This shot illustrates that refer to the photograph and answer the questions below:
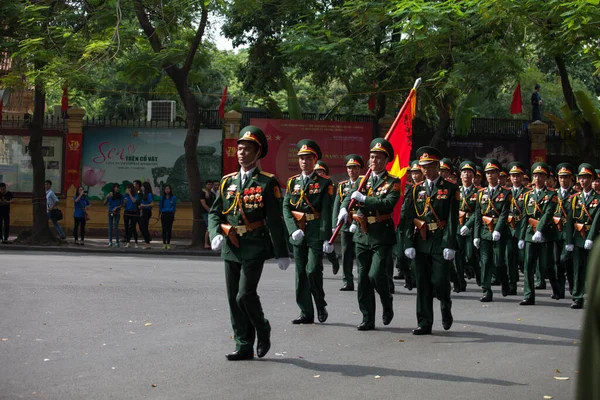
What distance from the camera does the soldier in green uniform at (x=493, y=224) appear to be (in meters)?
13.3

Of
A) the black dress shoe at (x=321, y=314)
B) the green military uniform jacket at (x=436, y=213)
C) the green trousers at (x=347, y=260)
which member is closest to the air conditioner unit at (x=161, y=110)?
the green trousers at (x=347, y=260)

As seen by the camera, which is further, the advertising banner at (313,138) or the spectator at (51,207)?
the advertising banner at (313,138)

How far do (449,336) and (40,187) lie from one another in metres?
16.0

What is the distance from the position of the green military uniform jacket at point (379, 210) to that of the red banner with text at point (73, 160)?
18.2m

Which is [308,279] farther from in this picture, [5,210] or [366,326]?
[5,210]

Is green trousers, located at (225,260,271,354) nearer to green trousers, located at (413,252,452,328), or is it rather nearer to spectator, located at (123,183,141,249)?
green trousers, located at (413,252,452,328)

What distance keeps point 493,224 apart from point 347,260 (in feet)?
7.26

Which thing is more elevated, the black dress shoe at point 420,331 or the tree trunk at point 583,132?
the tree trunk at point 583,132

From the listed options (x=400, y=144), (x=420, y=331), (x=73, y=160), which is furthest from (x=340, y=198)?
(x=73, y=160)

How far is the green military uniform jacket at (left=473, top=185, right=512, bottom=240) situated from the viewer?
1338 centimetres

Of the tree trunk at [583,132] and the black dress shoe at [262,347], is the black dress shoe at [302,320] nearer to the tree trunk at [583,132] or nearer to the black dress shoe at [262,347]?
the black dress shoe at [262,347]

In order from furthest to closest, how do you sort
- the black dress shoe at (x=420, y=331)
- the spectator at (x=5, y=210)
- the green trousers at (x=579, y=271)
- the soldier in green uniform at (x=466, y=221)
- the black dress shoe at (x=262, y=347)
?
1. the spectator at (x=5, y=210)
2. the soldier in green uniform at (x=466, y=221)
3. the green trousers at (x=579, y=271)
4. the black dress shoe at (x=420, y=331)
5. the black dress shoe at (x=262, y=347)

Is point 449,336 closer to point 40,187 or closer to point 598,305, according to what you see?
point 598,305

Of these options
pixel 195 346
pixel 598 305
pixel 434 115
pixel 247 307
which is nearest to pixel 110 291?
pixel 195 346
